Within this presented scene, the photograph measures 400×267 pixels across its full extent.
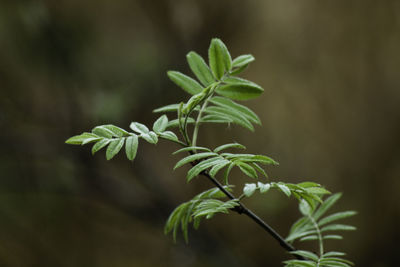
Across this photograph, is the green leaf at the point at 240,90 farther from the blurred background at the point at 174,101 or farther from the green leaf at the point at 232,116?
the blurred background at the point at 174,101

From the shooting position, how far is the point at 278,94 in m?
2.10

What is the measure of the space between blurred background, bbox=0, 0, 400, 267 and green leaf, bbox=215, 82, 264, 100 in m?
1.37

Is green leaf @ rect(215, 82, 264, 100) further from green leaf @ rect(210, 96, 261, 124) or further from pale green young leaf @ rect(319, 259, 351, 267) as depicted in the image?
pale green young leaf @ rect(319, 259, 351, 267)

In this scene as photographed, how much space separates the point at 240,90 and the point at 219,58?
0.06 metres

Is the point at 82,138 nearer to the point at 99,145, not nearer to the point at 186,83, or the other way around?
the point at 99,145

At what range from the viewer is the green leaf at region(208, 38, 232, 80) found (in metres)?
0.59

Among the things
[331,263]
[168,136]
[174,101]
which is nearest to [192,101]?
[168,136]

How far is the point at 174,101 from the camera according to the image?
6.98ft

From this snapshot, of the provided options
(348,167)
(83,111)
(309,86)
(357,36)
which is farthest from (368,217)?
(83,111)

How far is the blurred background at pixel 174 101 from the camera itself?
6.53 feet

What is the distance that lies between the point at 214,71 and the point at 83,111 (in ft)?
4.85

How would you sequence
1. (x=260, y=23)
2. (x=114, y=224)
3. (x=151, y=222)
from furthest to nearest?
(x=114, y=224)
(x=260, y=23)
(x=151, y=222)

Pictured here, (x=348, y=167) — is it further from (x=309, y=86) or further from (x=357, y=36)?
(x=357, y=36)

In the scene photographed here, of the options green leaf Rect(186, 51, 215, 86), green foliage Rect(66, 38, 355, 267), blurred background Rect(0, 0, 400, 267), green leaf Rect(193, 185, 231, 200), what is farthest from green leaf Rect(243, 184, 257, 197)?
blurred background Rect(0, 0, 400, 267)
